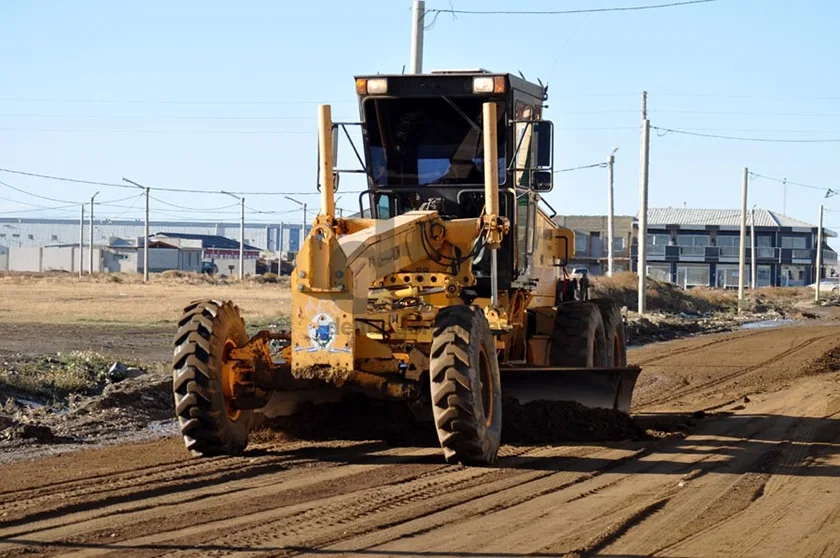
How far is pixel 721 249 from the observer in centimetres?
10575

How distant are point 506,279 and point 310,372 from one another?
3.25 m

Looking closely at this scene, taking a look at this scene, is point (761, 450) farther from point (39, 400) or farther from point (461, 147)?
point (39, 400)

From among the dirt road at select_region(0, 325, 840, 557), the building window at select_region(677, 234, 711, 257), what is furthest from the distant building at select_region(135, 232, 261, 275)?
the dirt road at select_region(0, 325, 840, 557)

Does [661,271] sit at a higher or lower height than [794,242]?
lower

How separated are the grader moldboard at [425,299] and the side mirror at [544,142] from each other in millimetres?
12

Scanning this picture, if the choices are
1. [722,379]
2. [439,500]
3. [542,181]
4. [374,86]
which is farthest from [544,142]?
[722,379]

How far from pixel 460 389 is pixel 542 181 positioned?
3.39m

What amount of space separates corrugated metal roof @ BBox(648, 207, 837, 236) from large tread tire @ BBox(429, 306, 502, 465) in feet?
321

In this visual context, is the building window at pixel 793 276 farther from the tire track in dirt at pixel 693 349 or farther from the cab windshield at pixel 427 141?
the cab windshield at pixel 427 141

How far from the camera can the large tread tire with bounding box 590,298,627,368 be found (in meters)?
17.1

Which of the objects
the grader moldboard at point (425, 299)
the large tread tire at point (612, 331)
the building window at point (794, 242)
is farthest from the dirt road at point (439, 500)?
the building window at point (794, 242)

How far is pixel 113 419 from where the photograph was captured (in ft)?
48.0

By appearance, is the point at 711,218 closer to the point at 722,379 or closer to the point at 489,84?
the point at 722,379

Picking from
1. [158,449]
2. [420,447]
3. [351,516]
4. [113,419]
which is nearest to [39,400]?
[113,419]
